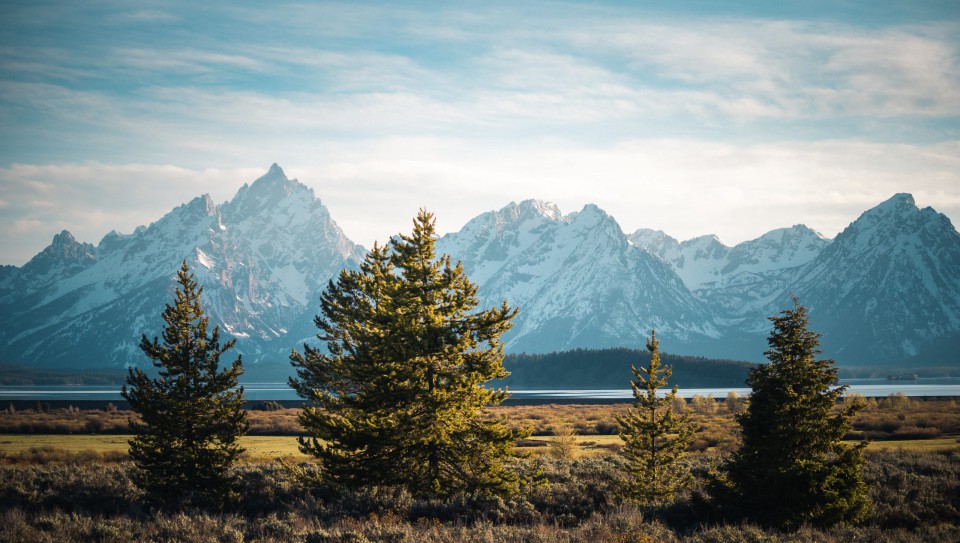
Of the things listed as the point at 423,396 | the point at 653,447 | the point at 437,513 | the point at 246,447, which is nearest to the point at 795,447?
the point at 653,447

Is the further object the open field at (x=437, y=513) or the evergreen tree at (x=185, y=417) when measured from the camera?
the evergreen tree at (x=185, y=417)

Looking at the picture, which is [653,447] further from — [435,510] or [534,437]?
[534,437]

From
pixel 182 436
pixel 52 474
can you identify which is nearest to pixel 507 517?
pixel 182 436

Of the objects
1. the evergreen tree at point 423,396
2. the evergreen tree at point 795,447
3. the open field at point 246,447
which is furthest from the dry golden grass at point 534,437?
the evergreen tree at point 795,447

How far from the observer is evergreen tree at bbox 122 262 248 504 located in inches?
1121

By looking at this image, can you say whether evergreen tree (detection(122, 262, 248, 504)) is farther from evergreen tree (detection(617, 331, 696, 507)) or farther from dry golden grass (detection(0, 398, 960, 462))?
dry golden grass (detection(0, 398, 960, 462))

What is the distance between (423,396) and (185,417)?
35.7 ft

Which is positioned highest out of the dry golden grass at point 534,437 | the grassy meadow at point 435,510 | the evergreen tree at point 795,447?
the evergreen tree at point 795,447

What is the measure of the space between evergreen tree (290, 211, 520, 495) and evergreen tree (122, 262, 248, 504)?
4.94m

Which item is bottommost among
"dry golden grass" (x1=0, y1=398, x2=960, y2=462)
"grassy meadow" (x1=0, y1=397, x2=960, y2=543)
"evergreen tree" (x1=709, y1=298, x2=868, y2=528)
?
"dry golden grass" (x1=0, y1=398, x2=960, y2=462)

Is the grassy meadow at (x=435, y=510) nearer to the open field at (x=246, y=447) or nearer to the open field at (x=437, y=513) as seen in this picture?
the open field at (x=437, y=513)

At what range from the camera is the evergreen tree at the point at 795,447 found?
22.3 m

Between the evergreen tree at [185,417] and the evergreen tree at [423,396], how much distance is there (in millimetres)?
4937

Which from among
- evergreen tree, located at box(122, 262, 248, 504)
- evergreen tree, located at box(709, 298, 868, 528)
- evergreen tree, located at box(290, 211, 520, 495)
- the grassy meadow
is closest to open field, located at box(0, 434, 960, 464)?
the grassy meadow
